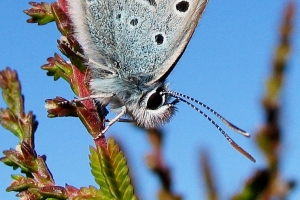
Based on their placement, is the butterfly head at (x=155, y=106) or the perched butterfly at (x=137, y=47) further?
the butterfly head at (x=155, y=106)

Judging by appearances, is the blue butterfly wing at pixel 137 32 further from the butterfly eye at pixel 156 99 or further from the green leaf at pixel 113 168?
the green leaf at pixel 113 168

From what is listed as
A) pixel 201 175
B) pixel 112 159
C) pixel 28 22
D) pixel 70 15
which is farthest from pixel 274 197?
pixel 28 22

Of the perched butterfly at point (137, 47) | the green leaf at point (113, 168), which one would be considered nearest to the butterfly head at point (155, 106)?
the perched butterfly at point (137, 47)

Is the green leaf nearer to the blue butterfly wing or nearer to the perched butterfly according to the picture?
the perched butterfly

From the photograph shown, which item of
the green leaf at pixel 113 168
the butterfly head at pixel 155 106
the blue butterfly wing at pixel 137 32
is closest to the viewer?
the green leaf at pixel 113 168

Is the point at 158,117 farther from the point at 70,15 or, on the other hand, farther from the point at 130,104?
the point at 70,15

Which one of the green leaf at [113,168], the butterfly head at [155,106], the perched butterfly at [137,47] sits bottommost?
the green leaf at [113,168]

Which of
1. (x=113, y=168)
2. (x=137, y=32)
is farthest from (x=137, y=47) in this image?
(x=113, y=168)
